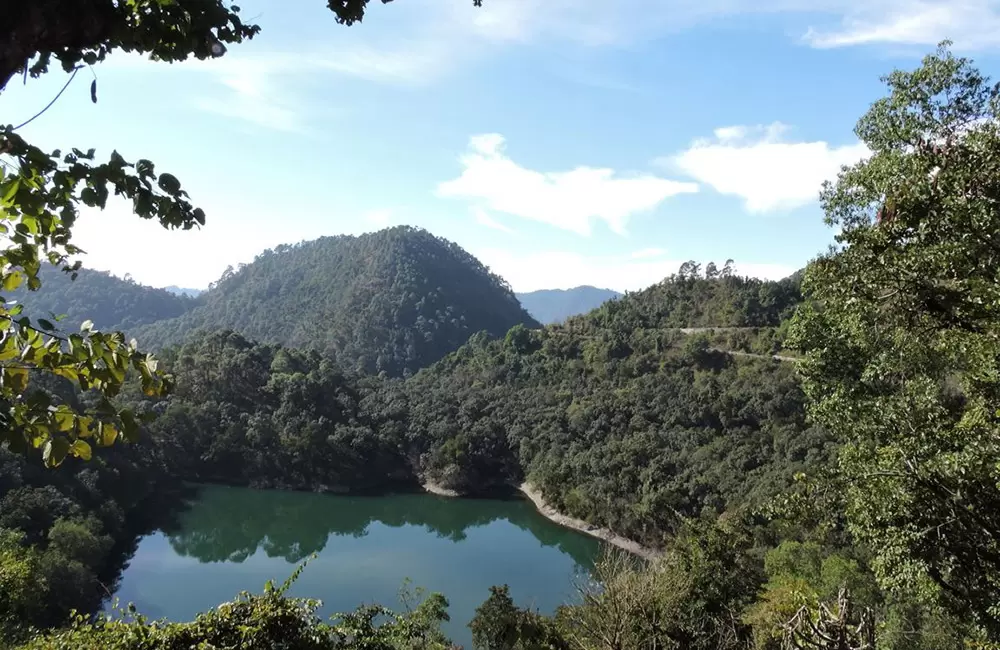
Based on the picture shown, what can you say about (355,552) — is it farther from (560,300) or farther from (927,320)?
(560,300)

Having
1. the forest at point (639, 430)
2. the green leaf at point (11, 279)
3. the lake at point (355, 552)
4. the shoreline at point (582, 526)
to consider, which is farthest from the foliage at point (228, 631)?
the shoreline at point (582, 526)

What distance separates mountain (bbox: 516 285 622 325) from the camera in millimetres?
151500

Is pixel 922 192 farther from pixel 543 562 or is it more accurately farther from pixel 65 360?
pixel 543 562

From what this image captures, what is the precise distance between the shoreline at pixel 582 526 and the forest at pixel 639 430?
43 centimetres

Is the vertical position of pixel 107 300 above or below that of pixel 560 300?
below

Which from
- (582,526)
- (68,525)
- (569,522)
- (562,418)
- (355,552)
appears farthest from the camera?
(562,418)

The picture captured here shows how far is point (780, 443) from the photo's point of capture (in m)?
19.2

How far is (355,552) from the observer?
18.8 m

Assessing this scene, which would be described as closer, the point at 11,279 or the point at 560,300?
the point at 11,279

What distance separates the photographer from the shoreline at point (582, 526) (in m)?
17.8

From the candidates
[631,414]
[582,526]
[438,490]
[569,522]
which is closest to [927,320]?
[582,526]

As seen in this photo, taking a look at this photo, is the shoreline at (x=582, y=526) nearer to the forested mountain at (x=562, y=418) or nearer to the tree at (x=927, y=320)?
the forested mountain at (x=562, y=418)

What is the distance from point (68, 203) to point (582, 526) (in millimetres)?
20644

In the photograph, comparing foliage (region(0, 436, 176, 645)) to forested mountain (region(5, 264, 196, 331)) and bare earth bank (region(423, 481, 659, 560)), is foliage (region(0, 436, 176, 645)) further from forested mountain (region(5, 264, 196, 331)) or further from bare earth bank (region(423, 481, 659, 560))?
Answer: forested mountain (region(5, 264, 196, 331))
